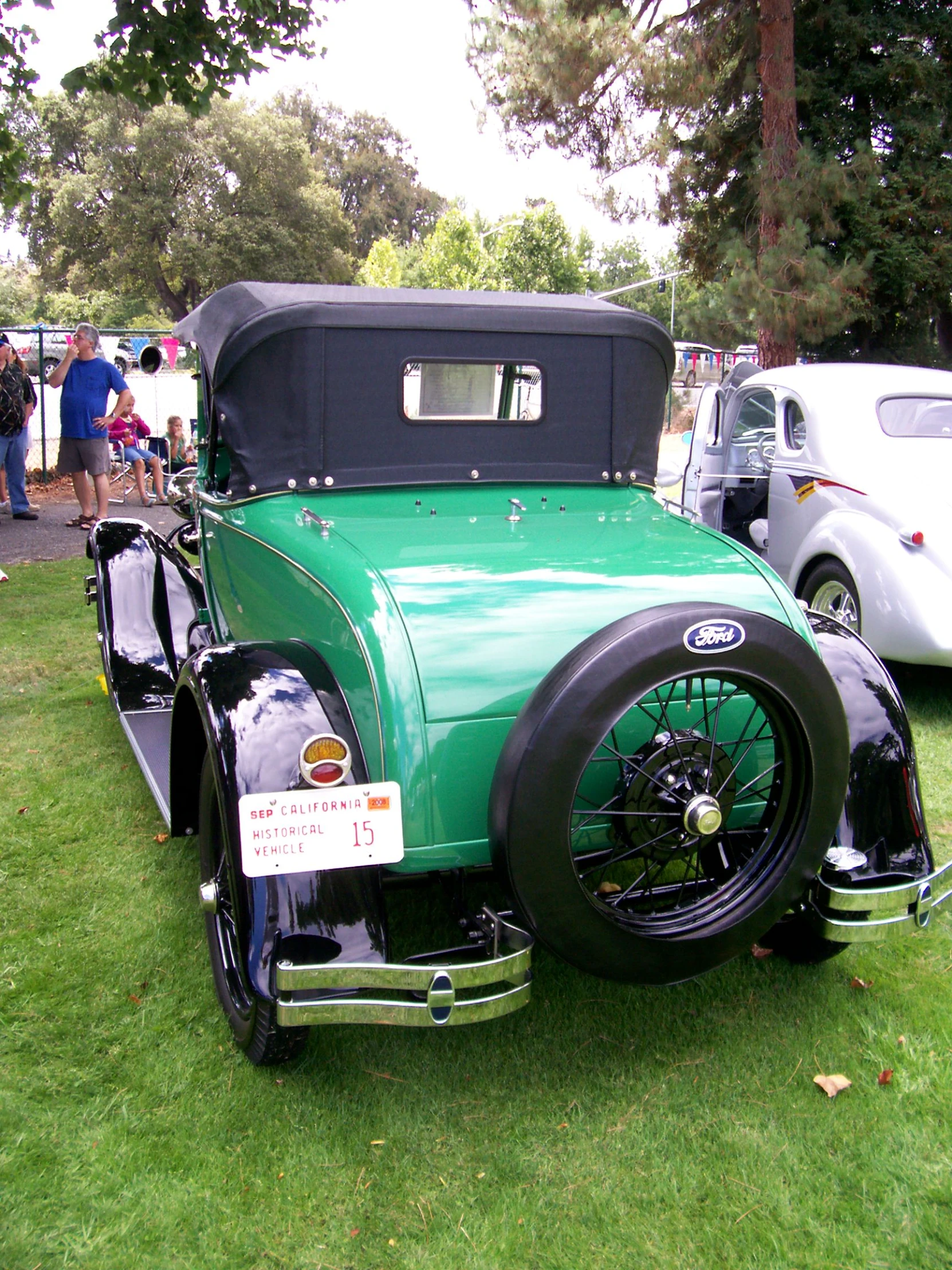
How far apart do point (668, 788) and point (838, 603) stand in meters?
3.88

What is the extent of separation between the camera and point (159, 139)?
36.5 metres

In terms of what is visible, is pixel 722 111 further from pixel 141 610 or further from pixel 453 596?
pixel 453 596

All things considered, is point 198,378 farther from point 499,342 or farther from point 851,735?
point 851,735

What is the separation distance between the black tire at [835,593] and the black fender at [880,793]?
265 cm

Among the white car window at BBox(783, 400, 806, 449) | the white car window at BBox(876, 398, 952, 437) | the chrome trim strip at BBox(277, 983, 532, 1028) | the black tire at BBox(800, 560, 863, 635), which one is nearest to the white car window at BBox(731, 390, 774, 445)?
the white car window at BBox(783, 400, 806, 449)

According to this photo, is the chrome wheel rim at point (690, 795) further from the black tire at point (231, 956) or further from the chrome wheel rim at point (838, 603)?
the chrome wheel rim at point (838, 603)

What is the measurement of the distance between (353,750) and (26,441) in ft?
33.2

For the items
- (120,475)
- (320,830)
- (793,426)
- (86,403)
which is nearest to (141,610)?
(320,830)

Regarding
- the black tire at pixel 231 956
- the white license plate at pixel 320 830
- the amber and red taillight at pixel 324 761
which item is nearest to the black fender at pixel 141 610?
the black tire at pixel 231 956

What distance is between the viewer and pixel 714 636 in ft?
7.11

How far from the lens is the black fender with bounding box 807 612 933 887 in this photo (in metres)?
2.66

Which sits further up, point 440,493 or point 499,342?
point 499,342

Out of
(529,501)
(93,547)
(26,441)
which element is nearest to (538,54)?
(26,441)

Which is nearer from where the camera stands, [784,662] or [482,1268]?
[482,1268]
